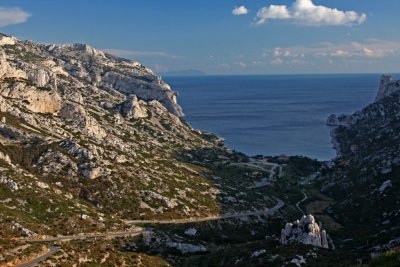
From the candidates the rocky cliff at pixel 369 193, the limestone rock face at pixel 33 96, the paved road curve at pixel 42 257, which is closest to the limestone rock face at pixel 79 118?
the limestone rock face at pixel 33 96

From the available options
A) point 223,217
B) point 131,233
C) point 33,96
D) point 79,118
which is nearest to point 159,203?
point 223,217

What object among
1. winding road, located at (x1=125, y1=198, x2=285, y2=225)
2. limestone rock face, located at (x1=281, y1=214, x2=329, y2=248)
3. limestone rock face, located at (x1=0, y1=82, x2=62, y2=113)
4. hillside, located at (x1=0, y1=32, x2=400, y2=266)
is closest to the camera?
hillside, located at (x1=0, y1=32, x2=400, y2=266)

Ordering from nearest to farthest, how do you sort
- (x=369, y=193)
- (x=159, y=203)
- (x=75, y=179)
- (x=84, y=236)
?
(x=84, y=236) < (x=75, y=179) < (x=159, y=203) < (x=369, y=193)

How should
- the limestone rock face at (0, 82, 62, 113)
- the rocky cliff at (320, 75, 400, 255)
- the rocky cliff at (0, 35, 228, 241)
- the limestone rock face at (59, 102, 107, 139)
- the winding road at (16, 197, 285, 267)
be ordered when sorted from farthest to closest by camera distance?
the limestone rock face at (0, 82, 62, 113) < the limestone rock face at (59, 102, 107, 139) < the rocky cliff at (320, 75, 400, 255) < the rocky cliff at (0, 35, 228, 241) < the winding road at (16, 197, 285, 267)

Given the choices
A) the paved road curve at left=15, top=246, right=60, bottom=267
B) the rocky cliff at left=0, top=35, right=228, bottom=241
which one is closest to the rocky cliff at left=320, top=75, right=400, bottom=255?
the rocky cliff at left=0, top=35, right=228, bottom=241

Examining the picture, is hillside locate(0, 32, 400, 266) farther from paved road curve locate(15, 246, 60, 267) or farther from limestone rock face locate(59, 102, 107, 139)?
limestone rock face locate(59, 102, 107, 139)

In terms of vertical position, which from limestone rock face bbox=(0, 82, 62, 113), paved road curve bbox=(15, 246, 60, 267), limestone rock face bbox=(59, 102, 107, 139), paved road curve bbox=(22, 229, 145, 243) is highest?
limestone rock face bbox=(0, 82, 62, 113)

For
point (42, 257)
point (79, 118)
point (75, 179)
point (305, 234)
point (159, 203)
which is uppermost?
point (79, 118)

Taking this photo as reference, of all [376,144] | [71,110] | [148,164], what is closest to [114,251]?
[148,164]

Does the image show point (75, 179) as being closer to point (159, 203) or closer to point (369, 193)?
point (159, 203)

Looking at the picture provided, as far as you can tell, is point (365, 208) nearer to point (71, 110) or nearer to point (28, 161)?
point (28, 161)
